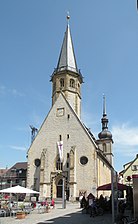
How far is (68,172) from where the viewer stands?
1506 inches

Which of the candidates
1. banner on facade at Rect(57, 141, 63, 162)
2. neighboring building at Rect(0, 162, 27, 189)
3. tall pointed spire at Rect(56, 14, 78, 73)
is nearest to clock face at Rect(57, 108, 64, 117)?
banner on facade at Rect(57, 141, 63, 162)

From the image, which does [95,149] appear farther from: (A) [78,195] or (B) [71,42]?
(B) [71,42]

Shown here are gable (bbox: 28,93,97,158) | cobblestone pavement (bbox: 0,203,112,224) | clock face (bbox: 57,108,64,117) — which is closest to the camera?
cobblestone pavement (bbox: 0,203,112,224)

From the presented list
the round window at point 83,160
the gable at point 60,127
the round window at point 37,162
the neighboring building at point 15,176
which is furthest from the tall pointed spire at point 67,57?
the neighboring building at point 15,176

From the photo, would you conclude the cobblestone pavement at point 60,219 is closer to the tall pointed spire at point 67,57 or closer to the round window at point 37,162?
the round window at point 37,162

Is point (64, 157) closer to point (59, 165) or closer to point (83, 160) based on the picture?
point (59, 165)

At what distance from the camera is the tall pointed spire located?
50.5 m

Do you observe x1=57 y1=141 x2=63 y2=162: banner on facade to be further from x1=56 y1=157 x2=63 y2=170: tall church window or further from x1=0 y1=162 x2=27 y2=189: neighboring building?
x1=0 y1=162 x2=27 y2=189: neighboring building

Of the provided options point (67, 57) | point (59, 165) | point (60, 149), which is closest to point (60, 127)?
point (60, 149)

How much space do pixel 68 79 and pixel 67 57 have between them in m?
5.96

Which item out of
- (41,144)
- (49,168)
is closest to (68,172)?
(49,168)

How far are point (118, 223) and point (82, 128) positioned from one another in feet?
98.6

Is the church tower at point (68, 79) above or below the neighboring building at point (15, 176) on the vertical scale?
above

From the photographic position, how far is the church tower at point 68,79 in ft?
156
